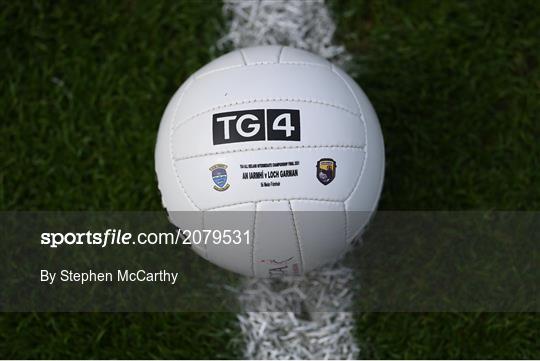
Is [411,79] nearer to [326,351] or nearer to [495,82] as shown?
[495,82]

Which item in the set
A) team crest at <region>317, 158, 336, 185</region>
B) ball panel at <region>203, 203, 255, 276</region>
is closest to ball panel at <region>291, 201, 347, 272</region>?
team crest at <region>317, 158, 336, 185</region>

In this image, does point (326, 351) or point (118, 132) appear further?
point (118, 132)

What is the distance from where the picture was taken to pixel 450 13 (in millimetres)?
3805

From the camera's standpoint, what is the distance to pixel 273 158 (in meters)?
2.53

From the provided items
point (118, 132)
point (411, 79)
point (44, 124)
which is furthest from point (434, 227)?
point (44, 124)

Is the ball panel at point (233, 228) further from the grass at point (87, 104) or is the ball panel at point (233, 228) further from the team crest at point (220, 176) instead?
the grass at point (87, 104)

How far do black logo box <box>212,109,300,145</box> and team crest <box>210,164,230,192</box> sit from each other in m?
0.11

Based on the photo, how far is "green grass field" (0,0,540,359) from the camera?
3.54 meters

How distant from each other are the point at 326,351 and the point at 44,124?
2267 mm

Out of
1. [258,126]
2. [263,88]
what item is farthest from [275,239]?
[263,88]
